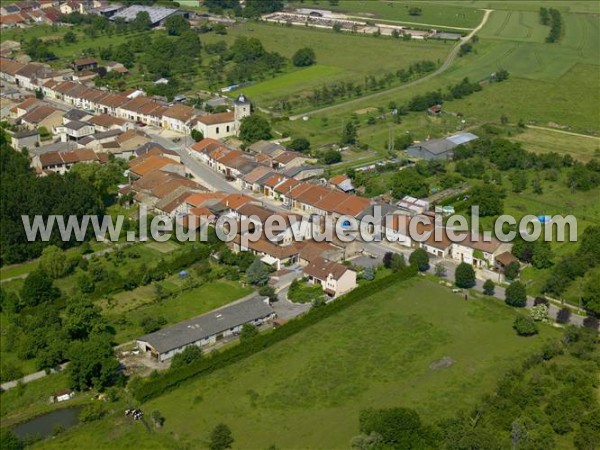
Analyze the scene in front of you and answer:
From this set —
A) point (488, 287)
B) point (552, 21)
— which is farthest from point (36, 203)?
point (552, 21)

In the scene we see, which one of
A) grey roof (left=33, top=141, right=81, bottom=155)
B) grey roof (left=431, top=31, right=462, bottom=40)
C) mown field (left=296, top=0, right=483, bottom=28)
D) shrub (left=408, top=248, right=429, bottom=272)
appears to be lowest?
shrub (left=408, top=248, right=429, bottom=272)

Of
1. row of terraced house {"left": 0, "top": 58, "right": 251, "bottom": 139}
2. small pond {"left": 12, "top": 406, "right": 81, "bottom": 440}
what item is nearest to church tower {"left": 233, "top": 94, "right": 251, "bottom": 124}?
row of terraced house {"left": 0, "top": 58, "right": 251, "bottom": 139}

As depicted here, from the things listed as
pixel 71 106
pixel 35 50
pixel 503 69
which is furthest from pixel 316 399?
pixel 35 50

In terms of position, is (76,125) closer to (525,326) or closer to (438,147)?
(438,147)

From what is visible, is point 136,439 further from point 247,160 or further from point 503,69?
point 503,69

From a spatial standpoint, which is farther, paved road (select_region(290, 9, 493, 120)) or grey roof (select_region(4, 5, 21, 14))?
grey roof (select_region(4, 5, 21, 14))

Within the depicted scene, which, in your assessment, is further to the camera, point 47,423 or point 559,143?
point 559,143

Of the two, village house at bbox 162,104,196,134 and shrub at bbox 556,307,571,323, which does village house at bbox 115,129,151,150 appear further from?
shrub at bbox 556,307,571,323
